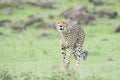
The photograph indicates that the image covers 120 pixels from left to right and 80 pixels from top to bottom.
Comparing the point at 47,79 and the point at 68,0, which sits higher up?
the point at 47,79

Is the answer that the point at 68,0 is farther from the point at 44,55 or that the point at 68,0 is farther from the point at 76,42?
the point at 76,42

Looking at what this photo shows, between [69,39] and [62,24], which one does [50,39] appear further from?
[62,24]

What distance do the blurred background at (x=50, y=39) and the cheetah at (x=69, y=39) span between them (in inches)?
16.4

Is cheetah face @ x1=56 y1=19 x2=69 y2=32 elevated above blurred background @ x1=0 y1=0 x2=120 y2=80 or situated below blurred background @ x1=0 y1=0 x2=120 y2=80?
above

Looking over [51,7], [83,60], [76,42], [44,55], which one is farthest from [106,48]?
[51,7]

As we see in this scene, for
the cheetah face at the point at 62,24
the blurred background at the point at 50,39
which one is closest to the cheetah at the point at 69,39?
the cheetah face at the point at 62,24

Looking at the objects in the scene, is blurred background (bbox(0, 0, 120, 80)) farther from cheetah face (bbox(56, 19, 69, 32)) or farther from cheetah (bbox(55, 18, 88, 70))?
cheetah face (bbox(56, 19, 69, 32))

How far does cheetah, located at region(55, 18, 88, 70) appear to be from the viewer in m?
15.5

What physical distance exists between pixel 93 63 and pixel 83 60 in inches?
18.6

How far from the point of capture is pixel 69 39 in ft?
52.2

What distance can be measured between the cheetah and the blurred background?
0.42 metres

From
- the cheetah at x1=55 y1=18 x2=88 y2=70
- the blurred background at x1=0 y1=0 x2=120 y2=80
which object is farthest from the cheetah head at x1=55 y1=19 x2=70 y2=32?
the blurred background at x1=0 y1=0 x2=120 y2=80

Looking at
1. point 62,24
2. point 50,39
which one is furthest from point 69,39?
point 50,39

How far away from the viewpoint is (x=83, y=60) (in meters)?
18.0
